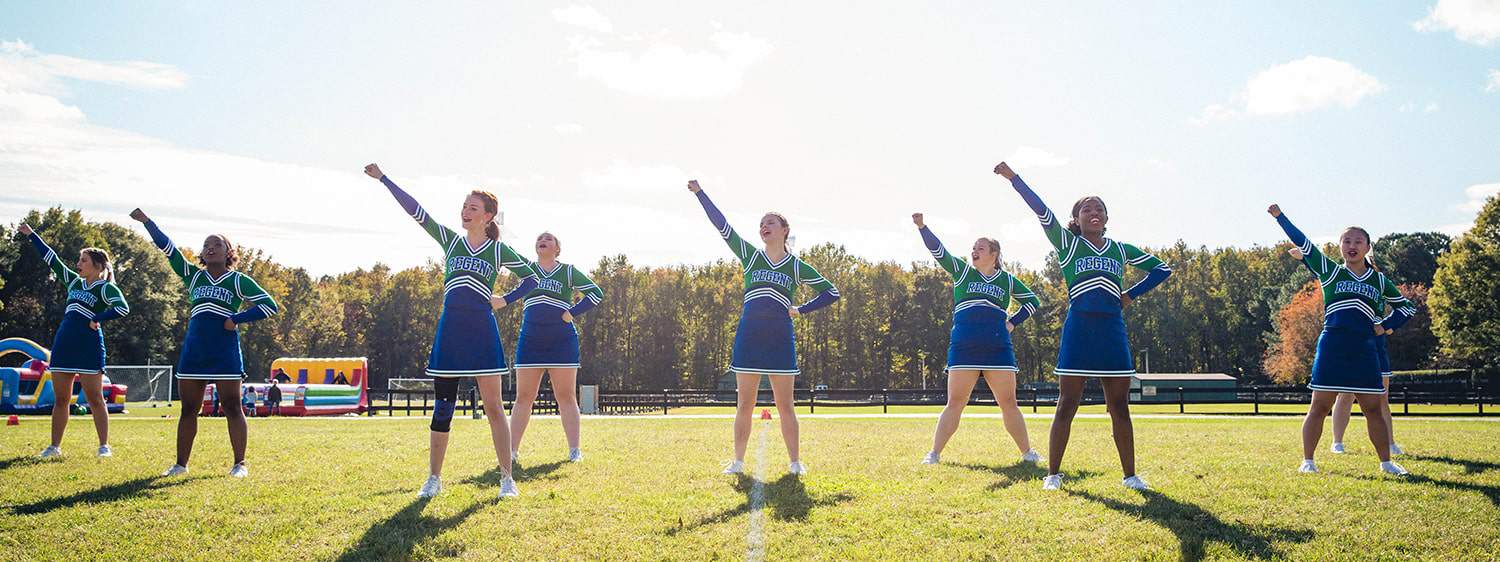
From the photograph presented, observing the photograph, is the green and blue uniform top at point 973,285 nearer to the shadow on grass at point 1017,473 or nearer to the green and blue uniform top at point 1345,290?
the shadow on grass at point 1017,473

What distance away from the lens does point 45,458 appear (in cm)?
1013

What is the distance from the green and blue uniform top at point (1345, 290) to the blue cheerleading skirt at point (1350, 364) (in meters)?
0.10

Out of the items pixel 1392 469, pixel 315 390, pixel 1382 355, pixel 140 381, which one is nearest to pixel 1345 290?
pixel 1382 355

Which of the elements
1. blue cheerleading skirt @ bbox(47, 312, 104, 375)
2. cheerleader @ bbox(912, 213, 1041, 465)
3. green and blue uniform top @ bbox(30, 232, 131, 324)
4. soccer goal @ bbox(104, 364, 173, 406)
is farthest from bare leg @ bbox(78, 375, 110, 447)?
soccer goal @ bbox(104, 364, 173, 406)

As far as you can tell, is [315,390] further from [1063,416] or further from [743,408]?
[1063,416]

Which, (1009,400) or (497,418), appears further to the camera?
(1009,400)

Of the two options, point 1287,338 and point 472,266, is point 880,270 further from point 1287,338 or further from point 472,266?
point 472,266

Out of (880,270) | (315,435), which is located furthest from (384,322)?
(315,435)

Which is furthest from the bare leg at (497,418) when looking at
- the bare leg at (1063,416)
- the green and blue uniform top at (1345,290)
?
the green and blue uniform top at (1345,290)

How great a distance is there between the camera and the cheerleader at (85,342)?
411 inches

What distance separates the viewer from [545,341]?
33.4 ft

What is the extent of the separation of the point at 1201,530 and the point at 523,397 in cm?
646

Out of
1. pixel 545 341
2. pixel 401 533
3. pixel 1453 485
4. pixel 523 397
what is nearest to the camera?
pixel 401 533

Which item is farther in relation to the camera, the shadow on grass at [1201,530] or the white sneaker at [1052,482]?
the white sneaker at [1052,482]
